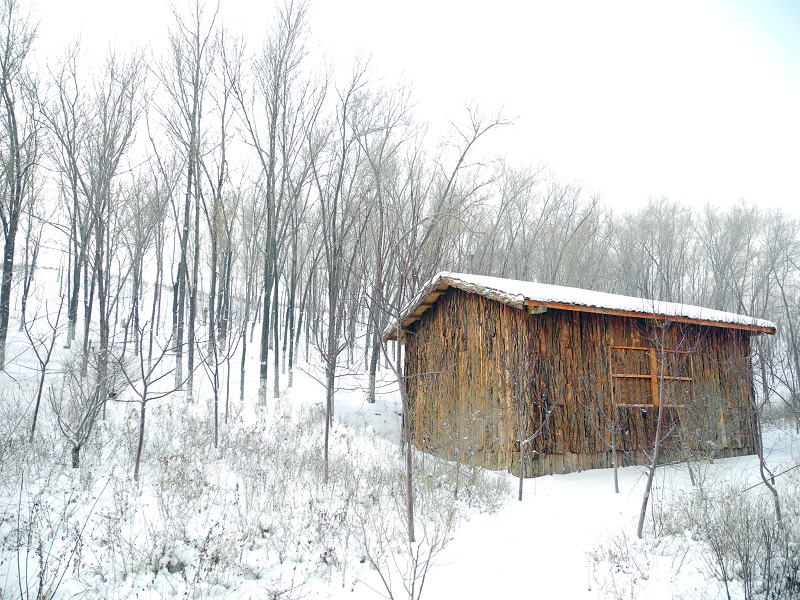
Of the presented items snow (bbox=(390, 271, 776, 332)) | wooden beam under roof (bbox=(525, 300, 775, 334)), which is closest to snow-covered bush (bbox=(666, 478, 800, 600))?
wooden beam under roof (bbox=(525, 300, 775, 334))

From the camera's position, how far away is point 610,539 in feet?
17.0

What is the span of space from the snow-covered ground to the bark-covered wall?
0.68 metres

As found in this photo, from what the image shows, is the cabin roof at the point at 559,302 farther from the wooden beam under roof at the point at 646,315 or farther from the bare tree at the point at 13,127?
the bare tree at the point at 13,127

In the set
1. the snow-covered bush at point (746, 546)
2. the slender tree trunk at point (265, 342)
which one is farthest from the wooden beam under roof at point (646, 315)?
the slender tree trunk at point (265, 342)

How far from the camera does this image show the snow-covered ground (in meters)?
3.98

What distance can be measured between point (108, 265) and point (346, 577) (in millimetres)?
10410

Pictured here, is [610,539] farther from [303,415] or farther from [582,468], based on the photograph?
[303,415]

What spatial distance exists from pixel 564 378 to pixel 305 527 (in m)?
5.81

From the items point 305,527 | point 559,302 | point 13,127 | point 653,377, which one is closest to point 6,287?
point 13,127

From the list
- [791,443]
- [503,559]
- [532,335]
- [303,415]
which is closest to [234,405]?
[303,415]

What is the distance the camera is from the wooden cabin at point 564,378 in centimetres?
835

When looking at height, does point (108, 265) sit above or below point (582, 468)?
above

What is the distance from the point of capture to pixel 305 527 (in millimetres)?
5074

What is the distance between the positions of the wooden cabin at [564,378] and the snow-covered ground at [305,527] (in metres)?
0.71
